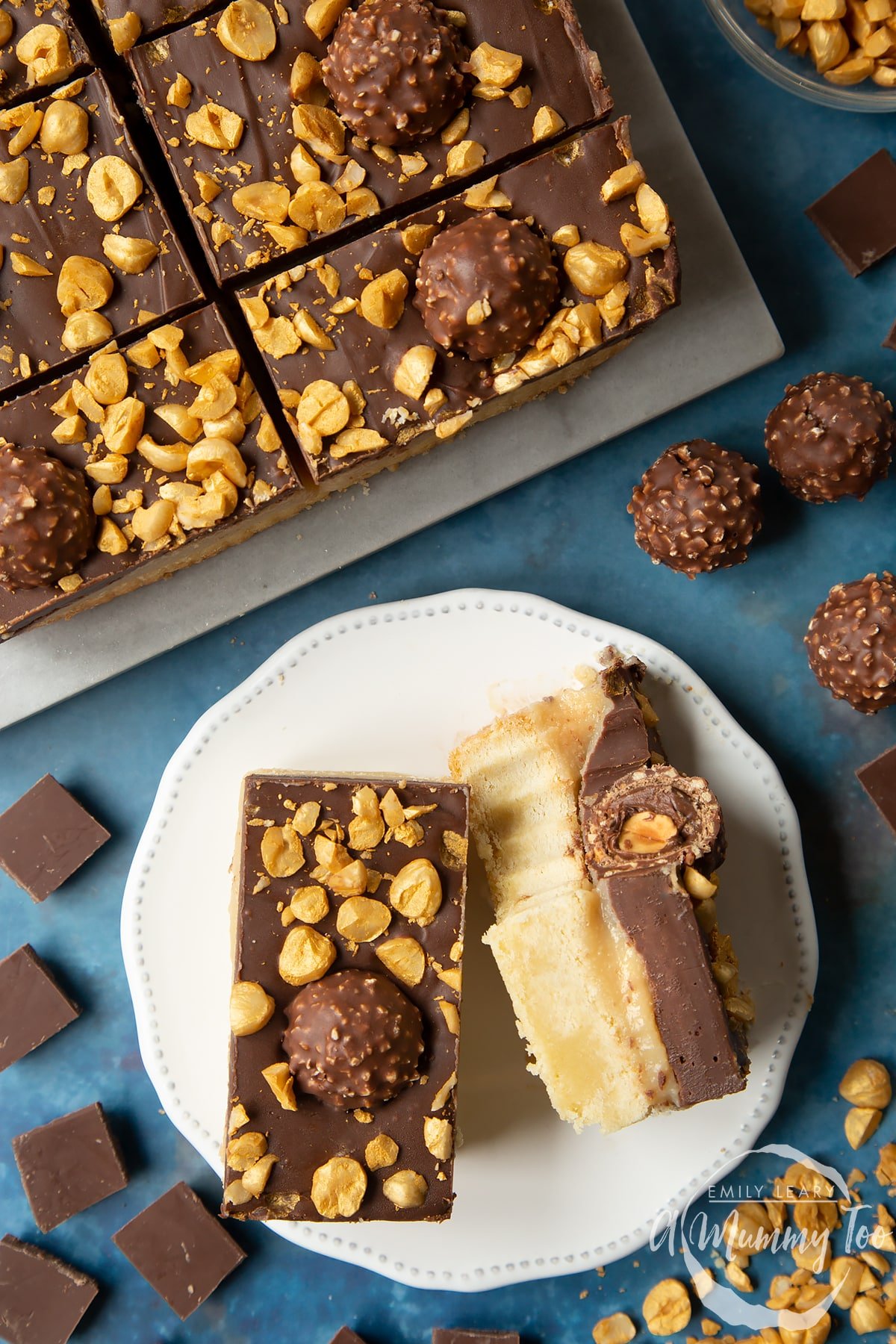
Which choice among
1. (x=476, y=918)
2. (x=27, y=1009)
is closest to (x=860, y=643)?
(x=476, y=918)

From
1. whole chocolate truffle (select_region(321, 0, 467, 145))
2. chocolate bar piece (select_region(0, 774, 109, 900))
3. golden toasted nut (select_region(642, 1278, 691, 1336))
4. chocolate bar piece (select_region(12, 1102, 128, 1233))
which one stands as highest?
whole chocolate truffle (select_region(321, 0, 467, 145))

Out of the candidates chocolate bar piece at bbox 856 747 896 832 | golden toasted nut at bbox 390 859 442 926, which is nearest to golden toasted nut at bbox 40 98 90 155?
golden toasted nut at bbox 390 859 442 926

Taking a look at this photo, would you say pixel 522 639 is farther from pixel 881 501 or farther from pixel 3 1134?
pixel 3 1134

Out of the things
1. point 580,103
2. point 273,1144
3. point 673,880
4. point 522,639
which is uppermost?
point 580,103

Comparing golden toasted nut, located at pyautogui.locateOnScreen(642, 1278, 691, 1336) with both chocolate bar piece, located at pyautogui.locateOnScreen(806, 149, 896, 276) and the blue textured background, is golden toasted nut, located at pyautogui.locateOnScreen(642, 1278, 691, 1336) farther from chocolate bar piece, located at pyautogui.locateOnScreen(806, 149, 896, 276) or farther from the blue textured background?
chocolate bar piece, located at pyautogui.locateOnScreen(806, 149, 896, 276)

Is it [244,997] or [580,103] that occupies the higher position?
[580,103]

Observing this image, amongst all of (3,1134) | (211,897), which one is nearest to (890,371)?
(211,897)
